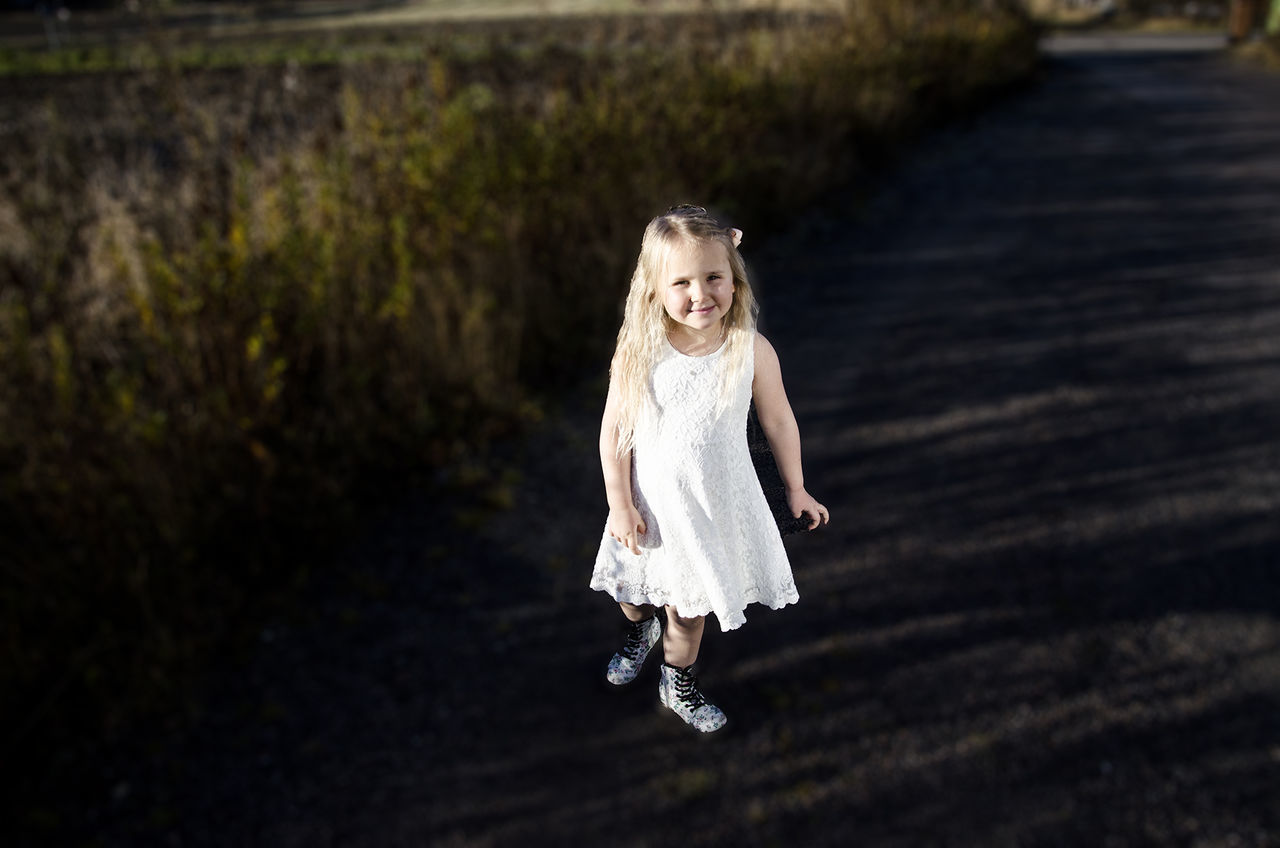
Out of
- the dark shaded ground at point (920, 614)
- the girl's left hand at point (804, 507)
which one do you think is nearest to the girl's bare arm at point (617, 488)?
the girl's left hand at point (804, 507)

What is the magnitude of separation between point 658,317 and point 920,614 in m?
32.0

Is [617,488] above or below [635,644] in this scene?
above

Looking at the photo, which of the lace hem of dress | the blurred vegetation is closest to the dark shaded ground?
the blurred vegetation

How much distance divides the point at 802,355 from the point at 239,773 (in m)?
21.9

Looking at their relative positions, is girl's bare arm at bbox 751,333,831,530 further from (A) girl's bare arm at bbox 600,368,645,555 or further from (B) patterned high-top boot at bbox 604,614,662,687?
(B) patterned high-top boot at bbox 604,614,662,687

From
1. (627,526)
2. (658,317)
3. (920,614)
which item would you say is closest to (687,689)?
(627,526)

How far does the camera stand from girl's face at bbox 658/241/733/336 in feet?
1.54

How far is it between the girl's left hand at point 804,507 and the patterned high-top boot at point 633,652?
0.72 ft

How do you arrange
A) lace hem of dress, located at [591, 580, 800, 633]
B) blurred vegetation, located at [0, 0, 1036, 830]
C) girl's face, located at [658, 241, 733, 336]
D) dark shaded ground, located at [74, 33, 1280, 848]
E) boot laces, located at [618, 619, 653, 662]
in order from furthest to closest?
dark shaded ground, located at [74, 33, 1280, 848]
blurred vegetation, located at [0, 0, 1036, 830]
boot laces, located at [618, 619, 653, 662]
lace hem of dress, located at [591, 580, 800, 633]
girl's face, located at [658, 241, 733, 336]

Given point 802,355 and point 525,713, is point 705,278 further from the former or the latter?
point 802,355

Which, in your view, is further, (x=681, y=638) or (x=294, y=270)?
(x=294, y=270)

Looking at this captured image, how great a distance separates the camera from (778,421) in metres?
0.52

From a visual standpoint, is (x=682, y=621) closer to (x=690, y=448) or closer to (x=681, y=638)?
(x=681, y=638)

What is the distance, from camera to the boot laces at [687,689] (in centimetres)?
73
